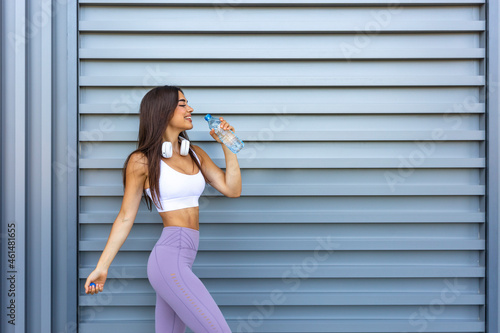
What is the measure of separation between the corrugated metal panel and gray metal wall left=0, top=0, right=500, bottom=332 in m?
Answer: 0.01

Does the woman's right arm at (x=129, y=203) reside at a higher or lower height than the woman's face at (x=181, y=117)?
lower

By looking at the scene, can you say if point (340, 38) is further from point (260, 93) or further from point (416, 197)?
point (416, 197)

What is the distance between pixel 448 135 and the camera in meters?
2.99

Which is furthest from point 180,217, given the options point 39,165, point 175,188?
point 39,165

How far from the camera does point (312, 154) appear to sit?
119 inches

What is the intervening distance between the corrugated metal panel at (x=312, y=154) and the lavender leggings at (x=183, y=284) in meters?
0.60

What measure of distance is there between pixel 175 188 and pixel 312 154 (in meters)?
Answer: 1.10

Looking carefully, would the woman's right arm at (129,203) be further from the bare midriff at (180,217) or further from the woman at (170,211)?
the bare midriff at (180,217)

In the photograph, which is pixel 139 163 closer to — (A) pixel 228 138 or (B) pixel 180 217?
(B) pixel 180 217

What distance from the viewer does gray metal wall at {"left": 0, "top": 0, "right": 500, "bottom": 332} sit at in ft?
9.72

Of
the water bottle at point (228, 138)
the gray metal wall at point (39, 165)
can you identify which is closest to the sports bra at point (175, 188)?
the water bottle at point (228, 138)

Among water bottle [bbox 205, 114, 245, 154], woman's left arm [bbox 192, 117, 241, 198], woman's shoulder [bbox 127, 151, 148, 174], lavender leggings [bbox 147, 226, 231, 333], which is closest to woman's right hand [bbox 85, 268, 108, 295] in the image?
lavender leggings [bbox 147, 226, 231, 333]

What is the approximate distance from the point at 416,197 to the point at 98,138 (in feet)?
7.64

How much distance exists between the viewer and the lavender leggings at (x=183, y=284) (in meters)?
2.27
